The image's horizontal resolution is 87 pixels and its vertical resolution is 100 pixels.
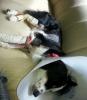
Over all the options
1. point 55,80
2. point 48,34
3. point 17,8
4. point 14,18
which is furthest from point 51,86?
point 17,8

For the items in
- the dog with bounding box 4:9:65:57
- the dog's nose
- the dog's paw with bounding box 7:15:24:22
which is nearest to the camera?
the dog's nose

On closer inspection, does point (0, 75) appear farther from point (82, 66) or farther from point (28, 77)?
point (82, 66)

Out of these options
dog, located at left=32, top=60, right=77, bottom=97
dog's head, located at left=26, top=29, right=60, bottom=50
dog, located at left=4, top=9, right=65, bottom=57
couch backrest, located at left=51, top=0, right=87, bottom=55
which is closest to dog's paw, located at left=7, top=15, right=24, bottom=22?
dog, located at left=4, top=9, right=65, bottom=57

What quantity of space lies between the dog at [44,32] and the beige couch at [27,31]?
32mm

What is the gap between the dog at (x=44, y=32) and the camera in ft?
3.31

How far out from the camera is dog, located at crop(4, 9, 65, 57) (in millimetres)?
1008

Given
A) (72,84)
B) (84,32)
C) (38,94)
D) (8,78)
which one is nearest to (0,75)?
(8,78)

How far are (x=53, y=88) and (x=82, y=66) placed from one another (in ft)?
0.55

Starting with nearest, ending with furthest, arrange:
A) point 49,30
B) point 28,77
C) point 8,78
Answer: point 28,77 → point 8,78 → point 49,30

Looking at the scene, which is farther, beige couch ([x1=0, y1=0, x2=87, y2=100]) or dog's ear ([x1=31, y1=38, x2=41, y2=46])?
dog's ear ([x1=31, y1=38, x2=41, y2=46])

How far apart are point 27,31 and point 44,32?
0.28 feet

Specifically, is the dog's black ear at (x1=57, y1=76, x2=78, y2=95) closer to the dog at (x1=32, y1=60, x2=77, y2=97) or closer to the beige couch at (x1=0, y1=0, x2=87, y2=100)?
the dog at (x1=32, y1=60, x2=77, y2=97)

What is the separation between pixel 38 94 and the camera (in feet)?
2.88

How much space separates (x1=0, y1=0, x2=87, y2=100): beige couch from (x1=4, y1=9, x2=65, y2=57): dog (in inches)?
1.2
